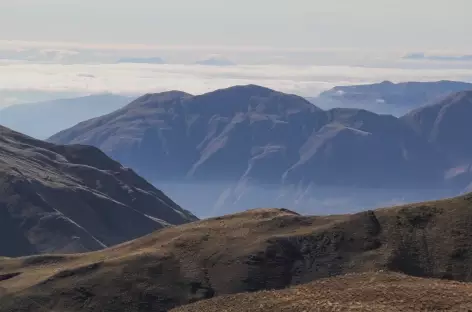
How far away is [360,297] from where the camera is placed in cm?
8444

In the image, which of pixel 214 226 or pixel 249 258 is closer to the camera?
pixel 249 258

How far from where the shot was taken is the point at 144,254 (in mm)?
132250

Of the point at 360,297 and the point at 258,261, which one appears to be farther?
the point at 258,261

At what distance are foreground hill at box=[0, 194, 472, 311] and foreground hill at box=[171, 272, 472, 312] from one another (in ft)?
60.6

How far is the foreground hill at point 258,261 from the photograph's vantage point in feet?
393

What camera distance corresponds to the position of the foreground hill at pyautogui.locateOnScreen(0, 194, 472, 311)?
119875 millimetres

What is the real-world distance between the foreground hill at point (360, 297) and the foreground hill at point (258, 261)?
18466 mm

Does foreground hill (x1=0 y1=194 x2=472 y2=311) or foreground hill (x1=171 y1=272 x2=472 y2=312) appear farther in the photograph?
foreground hill (x1=0 y1=194 x2=472 y2=311)

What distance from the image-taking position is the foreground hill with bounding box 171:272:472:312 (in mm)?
78312

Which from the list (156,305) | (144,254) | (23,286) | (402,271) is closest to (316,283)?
(402,271)

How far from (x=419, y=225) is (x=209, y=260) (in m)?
32.7

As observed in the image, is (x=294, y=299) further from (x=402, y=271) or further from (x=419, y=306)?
(x=402, y=271)

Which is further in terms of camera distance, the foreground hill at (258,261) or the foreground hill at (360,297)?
the foreground hill at (258,261)

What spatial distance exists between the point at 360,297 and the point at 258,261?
4284cm
